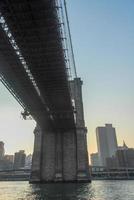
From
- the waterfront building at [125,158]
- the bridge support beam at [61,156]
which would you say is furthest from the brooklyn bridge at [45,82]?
the waterfront building at [125,158]

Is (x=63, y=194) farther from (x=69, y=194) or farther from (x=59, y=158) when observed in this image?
(x=59, y=158)

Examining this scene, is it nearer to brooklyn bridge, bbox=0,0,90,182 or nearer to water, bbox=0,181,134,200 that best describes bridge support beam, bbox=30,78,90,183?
brooklyn bridge, bbox=0,0,90,182

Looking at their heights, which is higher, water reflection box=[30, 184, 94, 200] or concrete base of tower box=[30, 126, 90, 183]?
concrete base of tower box=[30, 126, 90, 183]

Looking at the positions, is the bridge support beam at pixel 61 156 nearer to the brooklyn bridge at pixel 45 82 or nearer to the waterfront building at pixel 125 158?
the brooklyn bridge at pixel 45 82

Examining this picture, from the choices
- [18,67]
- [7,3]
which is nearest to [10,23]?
[7,3]

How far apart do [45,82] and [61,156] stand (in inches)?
1136

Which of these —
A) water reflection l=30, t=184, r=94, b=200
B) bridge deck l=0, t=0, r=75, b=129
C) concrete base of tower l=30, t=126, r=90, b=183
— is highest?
bridge deck l=0, t=0, r=75, b=129

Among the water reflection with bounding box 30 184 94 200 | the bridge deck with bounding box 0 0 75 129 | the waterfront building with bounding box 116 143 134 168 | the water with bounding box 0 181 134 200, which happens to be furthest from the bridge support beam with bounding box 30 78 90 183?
the waterfront building with bounding box 116 143 134 168

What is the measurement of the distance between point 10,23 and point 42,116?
28.4 meters

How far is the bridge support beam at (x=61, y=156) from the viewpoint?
57941mm

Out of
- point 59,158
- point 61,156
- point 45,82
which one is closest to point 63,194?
point 45,82

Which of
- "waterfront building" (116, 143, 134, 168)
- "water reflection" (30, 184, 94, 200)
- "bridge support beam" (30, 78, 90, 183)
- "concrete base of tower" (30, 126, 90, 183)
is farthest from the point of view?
"waterfront building" (116, 143, 134, 168)

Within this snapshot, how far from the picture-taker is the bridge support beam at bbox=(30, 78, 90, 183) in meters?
57.9

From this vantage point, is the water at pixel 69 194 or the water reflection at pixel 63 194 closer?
the water reflection at pixel 63 194
